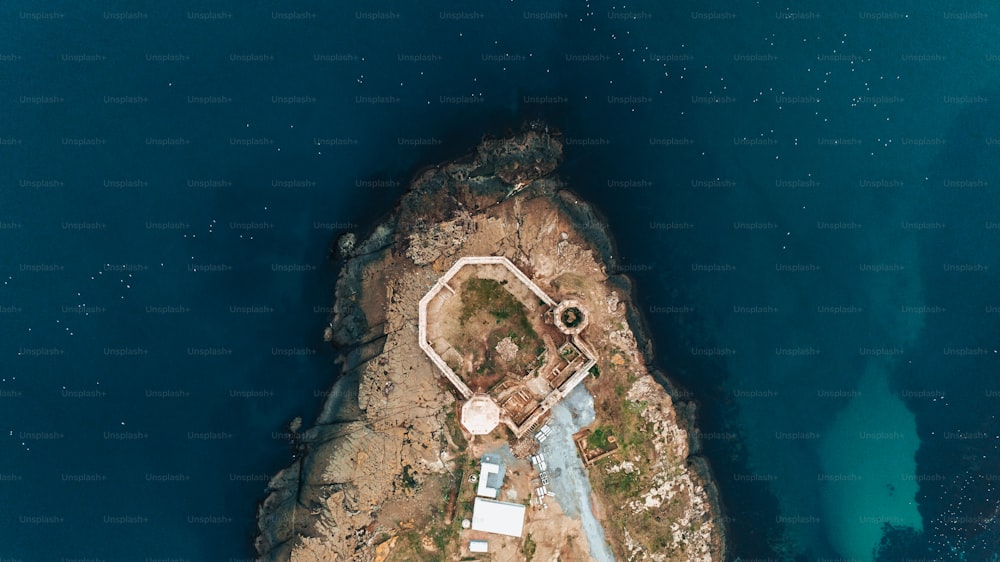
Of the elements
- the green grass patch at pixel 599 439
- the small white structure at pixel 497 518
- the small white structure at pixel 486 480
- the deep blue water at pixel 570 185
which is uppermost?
the deep blue water at pixel 570 185

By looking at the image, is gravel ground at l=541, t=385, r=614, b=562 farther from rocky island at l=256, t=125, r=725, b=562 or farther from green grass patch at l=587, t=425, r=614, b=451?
green grass patch at l=587, t=425, r=614, b=451

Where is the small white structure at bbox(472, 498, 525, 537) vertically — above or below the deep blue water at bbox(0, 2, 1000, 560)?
below

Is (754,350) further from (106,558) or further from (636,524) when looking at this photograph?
(106,558)

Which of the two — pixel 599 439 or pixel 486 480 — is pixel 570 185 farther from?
pixel 486 480

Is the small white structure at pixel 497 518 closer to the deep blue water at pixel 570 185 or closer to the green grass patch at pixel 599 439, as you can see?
the green grass patch at pixel 599 439

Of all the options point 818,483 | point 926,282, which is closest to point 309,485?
point 818,483

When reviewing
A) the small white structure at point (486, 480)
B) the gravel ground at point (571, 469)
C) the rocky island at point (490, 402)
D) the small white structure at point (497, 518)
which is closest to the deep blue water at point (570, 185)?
the rocky island at point (490, 402)

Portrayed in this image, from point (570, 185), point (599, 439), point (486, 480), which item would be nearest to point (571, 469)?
point (599, 439)

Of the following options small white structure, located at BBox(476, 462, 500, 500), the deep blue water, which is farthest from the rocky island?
the deep blue water
